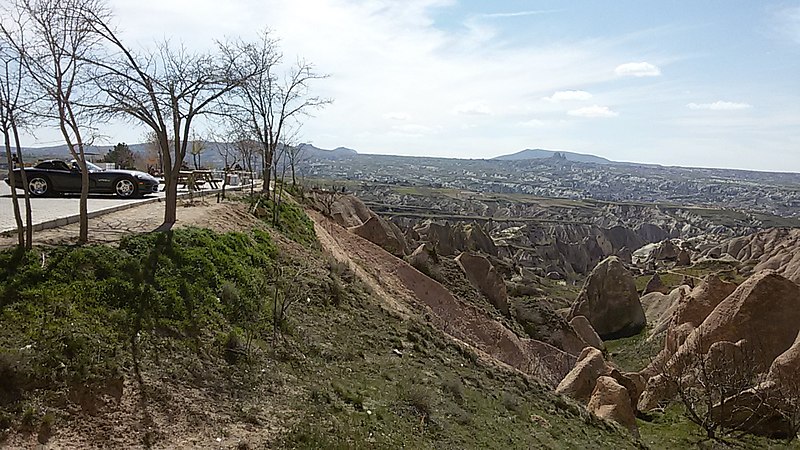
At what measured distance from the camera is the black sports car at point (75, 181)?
21094mm

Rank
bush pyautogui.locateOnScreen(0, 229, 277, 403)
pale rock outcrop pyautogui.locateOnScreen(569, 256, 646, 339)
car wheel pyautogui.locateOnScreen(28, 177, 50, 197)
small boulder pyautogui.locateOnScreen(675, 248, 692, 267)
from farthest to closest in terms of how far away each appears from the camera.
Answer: small boulder pyautogui.locateOnScreen(675, 248, 692, 267) → pale rock outcrop pyautogui.locateOnScreen(569, 256, 646, 339) → car wheel pyautogui.locateOnScreen(28, 177, 50, 197) → bush pyautogui.locateOnScreen(0, 229, 277, 403)

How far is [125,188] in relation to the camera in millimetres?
22656

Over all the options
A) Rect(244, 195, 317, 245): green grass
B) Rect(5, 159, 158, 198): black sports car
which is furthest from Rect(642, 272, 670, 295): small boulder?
Rect(5, 159, 158, 198): black sports car

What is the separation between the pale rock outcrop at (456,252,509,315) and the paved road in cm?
1636

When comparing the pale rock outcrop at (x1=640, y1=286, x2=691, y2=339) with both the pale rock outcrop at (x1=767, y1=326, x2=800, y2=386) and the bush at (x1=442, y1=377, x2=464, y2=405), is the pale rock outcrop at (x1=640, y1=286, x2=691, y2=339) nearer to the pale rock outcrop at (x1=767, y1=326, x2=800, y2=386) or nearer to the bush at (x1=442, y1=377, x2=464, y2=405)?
the pale rock outcrop at (x1=767, y1=326, x2=800, y2=386)

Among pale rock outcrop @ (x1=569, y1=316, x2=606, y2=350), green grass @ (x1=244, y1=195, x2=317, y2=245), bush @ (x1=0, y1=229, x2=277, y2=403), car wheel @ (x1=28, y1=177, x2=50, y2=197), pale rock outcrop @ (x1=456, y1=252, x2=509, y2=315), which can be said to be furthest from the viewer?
pale rock outcrop @ (x1=569, y1=316, x2=606, y2=350)

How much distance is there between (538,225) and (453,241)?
200 feet

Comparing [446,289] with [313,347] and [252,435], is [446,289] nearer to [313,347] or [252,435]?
[313,347]

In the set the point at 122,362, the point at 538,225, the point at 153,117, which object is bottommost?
the point at 538,225

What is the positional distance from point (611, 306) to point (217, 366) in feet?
139

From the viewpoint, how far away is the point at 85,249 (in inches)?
468

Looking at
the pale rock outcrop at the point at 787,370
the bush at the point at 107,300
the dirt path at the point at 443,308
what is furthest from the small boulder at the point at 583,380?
the bush at the point at 107,300

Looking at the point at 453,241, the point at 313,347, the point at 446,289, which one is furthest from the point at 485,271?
the point at 453,241

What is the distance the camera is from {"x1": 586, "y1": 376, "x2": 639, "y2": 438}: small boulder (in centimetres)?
2009
